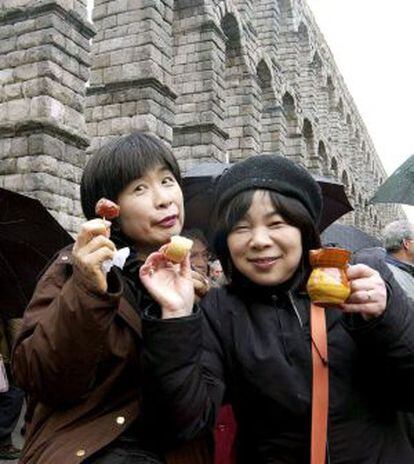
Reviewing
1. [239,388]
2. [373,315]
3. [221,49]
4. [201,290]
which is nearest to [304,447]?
[239,388]

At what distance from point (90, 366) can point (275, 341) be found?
498mm

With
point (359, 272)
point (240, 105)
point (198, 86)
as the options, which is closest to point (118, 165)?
point (359, 272)

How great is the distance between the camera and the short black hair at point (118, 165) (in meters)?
1.71

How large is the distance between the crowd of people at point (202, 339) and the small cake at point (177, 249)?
50mm

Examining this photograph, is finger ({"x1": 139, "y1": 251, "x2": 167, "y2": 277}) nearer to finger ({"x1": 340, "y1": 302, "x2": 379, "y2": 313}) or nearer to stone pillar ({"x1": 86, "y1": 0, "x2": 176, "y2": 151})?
finger ({"x1": 340, "y1": 302, "x2": 379, "y2": 313})

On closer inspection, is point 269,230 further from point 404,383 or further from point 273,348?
point 404,383

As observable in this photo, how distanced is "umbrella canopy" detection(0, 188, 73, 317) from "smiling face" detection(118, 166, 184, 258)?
1.95 metres

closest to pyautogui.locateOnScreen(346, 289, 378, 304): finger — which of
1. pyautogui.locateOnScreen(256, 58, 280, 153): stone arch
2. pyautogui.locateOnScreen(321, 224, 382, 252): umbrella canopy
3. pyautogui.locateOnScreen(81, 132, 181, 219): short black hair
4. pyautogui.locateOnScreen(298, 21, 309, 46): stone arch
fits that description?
pyautogui.locateOnScreen(81, 132, 181, 219): short black hair

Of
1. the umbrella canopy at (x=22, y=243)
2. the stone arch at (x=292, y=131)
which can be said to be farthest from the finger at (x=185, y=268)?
the stone arch at (x=292, y=131)

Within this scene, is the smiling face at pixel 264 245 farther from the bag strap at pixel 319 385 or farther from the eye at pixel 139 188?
the eye at pixel 139 188

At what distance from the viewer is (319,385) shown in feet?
4.67

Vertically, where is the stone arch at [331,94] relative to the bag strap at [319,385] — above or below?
above

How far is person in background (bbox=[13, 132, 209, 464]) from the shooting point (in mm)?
1292

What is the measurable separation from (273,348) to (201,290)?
0.33 meters
